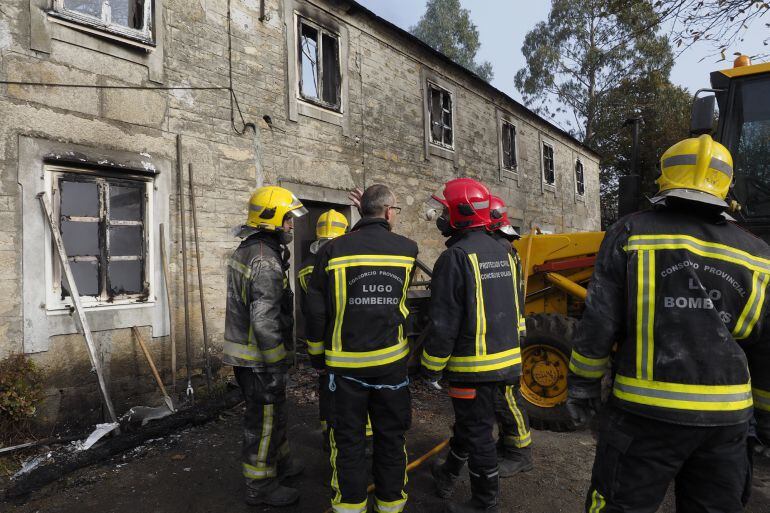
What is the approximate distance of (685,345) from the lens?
1766 mm

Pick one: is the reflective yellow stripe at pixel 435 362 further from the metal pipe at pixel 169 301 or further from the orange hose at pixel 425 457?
the metal pipe at pixel 169 301

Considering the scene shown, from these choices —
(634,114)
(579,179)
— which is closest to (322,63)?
(579,179)

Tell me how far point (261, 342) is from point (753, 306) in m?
2.58

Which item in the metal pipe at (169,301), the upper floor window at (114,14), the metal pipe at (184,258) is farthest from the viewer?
the metal pipe at (184,258)

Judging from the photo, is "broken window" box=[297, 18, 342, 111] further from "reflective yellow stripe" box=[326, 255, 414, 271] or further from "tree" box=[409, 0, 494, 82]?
"tree" box=[409, 0, 494, 82]

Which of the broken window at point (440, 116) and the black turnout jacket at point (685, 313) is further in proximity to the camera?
the broken window at point (440, 116)

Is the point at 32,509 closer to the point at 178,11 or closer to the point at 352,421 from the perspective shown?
the point at 352,421

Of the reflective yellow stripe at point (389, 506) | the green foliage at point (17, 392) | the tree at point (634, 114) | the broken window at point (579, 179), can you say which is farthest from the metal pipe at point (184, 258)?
the tree at point (634, 114)

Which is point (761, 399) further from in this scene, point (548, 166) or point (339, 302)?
point (548, 166)

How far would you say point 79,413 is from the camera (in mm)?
4648

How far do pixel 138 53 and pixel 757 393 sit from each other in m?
6.03

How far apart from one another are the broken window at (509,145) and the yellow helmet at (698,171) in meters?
11.7

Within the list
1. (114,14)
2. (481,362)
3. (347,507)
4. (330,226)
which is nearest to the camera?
(347,507)

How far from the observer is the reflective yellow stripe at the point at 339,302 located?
9.18 feet
